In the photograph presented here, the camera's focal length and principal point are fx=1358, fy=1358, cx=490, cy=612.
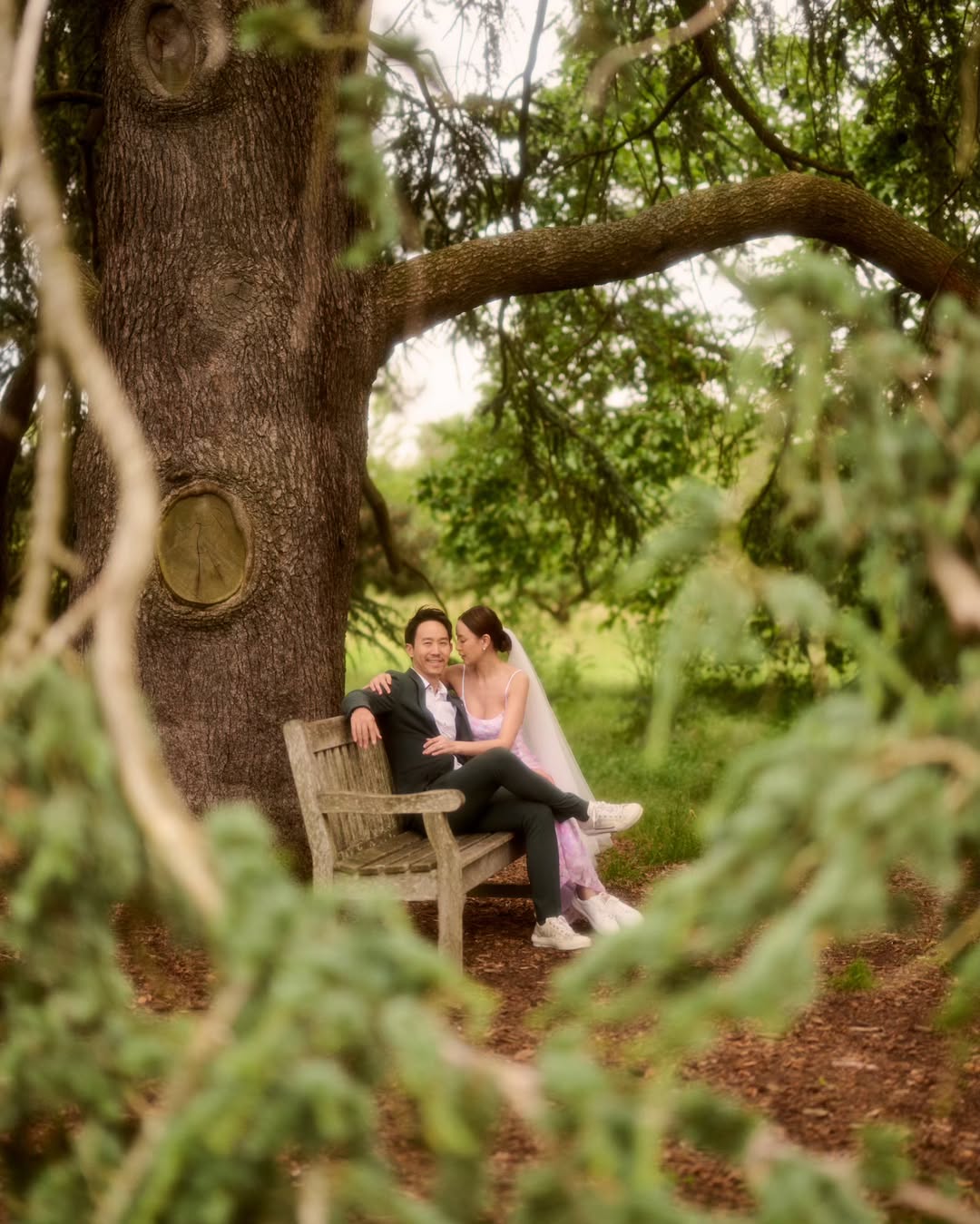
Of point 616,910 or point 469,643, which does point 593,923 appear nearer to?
point 616,910

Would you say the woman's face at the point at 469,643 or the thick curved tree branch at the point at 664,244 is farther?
the thick curved tree branch at the point at 664,244

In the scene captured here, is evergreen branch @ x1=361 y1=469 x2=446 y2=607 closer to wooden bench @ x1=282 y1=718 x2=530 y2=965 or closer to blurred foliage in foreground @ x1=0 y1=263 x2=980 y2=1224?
wooden bench @ x1=282 y1=718 x2=530 y2=965

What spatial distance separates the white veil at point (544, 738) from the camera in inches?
237

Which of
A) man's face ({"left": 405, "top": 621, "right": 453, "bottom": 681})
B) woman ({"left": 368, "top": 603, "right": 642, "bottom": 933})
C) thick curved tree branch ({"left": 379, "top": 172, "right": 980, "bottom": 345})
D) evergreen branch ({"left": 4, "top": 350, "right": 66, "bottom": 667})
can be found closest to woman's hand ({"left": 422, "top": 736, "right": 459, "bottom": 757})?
woman ({"left": 368, "top": 603, "right": 642, "bottom": 933})

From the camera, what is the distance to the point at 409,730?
18.6ft

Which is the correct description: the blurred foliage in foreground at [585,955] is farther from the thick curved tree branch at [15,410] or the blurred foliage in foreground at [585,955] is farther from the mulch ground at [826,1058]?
the thick curved tree branch at [15,410]

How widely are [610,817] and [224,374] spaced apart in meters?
2.40

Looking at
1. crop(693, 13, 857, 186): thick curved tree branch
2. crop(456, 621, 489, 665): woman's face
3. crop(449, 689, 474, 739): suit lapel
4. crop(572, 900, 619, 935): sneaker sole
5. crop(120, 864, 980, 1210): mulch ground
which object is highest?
crop(693, 13, 857, 186): thick curved tree branch

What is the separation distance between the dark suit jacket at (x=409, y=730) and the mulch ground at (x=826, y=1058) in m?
0.64

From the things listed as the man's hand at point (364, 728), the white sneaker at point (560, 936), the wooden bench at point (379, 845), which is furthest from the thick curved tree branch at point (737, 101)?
the white sneaker at point (560, 936)

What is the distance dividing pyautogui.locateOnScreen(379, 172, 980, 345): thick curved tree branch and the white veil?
157 cm

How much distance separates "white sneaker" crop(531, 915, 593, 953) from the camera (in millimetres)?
5246

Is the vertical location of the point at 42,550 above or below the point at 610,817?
above

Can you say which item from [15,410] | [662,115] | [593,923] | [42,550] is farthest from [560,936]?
[662,115]
